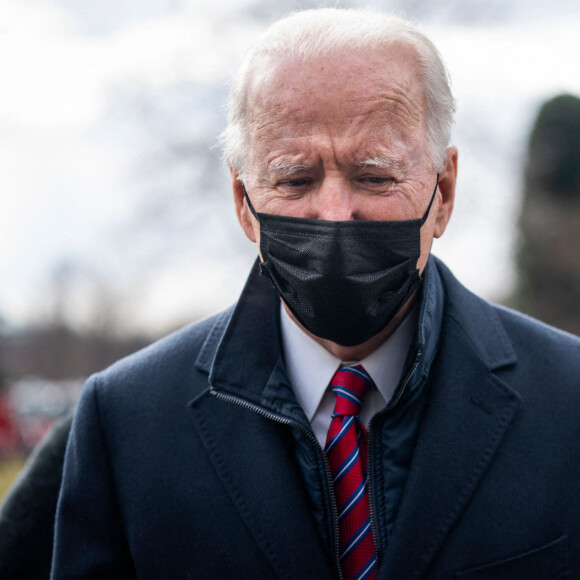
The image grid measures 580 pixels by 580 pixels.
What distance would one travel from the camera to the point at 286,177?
83.4 inches

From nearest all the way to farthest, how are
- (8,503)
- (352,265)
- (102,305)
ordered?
1. (352,265)
2. (8,503)
3. (102,305)

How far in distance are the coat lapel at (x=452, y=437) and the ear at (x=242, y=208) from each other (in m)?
0.72

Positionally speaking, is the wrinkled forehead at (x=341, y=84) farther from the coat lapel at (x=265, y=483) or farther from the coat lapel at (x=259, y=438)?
the coat lapel at (x=265, y=483)

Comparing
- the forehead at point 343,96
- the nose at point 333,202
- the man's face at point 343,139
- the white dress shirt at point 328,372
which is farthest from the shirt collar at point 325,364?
the forehead at point 343,96

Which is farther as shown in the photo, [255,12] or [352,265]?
[255,12]

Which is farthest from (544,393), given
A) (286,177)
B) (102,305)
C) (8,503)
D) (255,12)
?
(102,305)

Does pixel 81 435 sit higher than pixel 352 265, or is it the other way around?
pixel 352 265

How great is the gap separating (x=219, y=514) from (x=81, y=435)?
1.79ft

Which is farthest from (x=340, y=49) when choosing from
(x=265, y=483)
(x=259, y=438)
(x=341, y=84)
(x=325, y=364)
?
(x=265, y=483)

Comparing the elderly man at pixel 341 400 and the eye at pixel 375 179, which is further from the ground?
the eye at pixel 375 179

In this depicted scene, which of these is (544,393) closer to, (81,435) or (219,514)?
(219,514)

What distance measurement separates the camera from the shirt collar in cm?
228

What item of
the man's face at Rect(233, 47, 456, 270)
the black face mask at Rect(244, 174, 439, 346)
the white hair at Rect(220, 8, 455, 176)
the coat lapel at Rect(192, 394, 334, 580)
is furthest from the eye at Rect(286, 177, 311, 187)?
the coat lapel at Rect(192, 394, 334, 580)

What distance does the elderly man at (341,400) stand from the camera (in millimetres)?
2062
